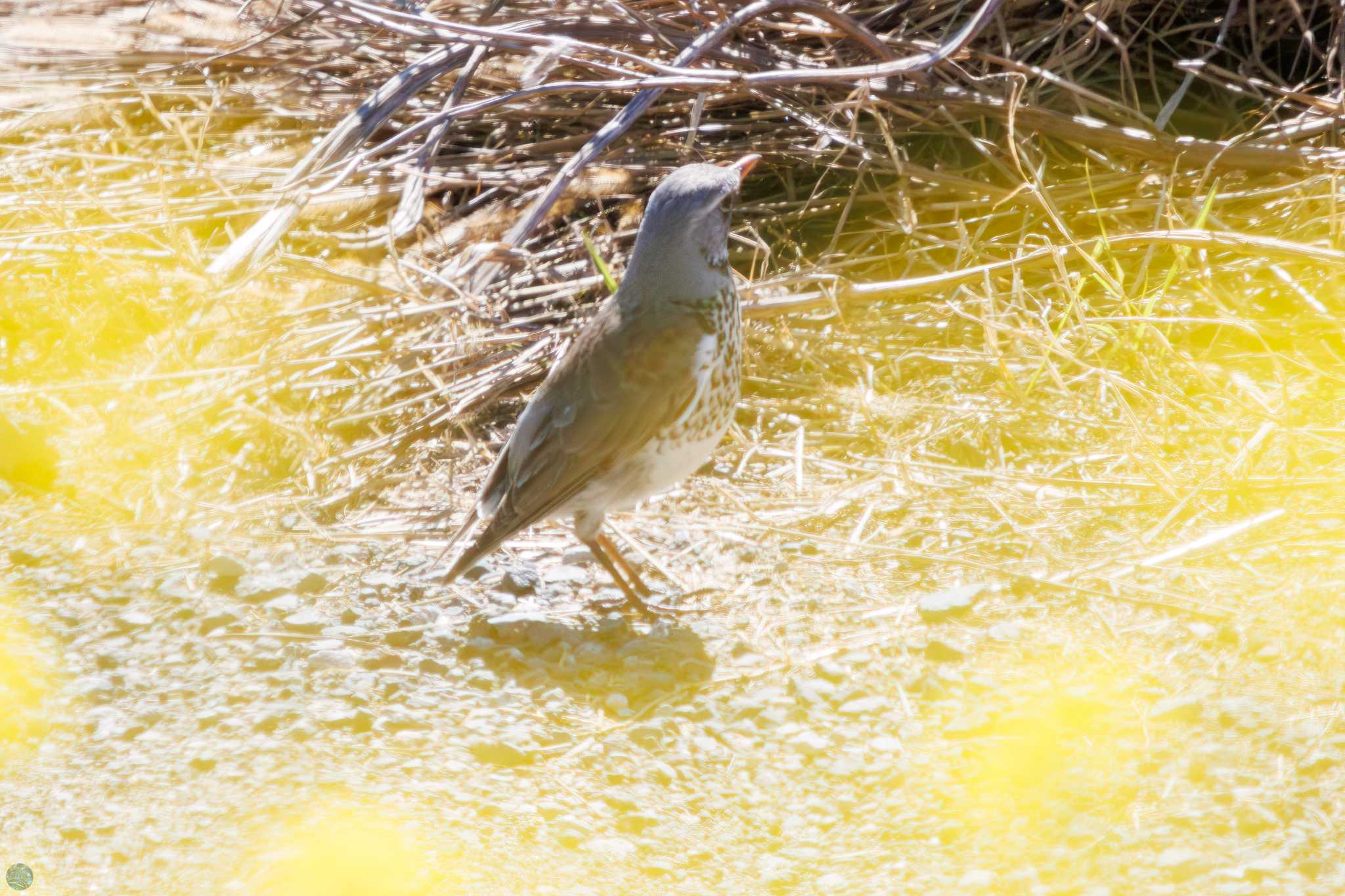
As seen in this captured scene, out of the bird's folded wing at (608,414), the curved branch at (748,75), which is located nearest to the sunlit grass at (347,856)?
the bird's folded wing at (608,414)

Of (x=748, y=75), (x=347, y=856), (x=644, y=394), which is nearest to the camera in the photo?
(x=347, y=856)

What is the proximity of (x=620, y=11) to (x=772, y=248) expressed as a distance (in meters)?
0.91

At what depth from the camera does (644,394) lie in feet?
10.0

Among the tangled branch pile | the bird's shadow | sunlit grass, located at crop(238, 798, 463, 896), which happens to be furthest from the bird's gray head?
sunlit grass, located at crop(238, 798, 463, 896)

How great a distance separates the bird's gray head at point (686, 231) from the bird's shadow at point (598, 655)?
0.80 metres

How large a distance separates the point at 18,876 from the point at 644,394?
1.56 m

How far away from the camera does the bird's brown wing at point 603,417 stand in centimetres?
304

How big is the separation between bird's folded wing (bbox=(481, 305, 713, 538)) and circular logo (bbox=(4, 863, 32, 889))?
116 cm

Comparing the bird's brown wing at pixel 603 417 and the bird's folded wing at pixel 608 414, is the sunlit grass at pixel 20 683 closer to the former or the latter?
the bird's brown wing at pixel 603 417

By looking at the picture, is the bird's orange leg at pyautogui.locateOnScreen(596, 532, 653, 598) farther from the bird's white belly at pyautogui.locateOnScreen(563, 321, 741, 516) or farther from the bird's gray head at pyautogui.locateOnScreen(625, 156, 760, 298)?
the bird's gray head at pyautogui.locateOnScreen(625, 156, 760, 298)

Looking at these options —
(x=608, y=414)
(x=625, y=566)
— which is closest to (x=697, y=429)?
(x=608, y=414)

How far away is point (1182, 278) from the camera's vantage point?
401 cm

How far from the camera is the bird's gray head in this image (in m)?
3.11

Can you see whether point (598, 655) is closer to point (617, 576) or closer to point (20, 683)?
point (617, 576)
